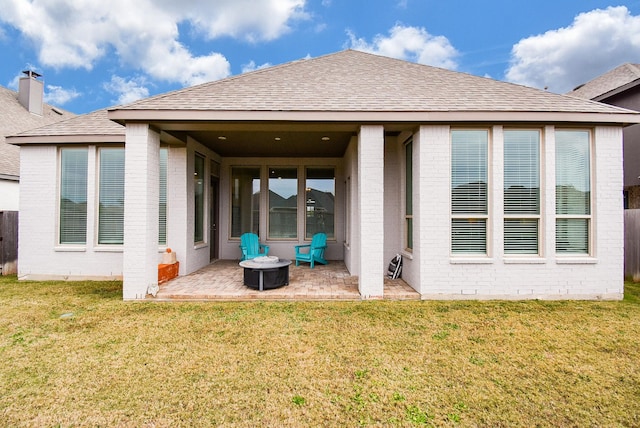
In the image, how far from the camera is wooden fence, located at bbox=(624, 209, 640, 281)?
639cm

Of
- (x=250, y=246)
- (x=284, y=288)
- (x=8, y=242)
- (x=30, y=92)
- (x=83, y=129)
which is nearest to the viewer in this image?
(x=284, y=288)

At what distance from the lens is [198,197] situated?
24.0 feet

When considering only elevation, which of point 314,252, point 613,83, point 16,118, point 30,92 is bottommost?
point 314,252

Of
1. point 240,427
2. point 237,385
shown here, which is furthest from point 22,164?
point 240,427

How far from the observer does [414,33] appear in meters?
16.5

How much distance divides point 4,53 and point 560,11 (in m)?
30.0

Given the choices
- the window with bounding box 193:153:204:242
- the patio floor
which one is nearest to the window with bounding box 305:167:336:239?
the patio floor

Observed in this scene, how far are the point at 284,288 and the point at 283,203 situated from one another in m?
3.93

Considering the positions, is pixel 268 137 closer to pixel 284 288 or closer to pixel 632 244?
pixel 284 288

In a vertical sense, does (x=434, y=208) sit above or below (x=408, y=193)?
below

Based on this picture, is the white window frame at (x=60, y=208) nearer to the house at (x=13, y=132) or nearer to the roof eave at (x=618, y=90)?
the house at (x=13, y=132)

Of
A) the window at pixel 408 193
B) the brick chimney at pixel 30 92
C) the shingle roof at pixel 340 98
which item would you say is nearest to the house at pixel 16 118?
the brick chimney at pixel 30 92

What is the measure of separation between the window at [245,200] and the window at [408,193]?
4.62 meters

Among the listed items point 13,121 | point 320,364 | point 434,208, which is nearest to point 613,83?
point 434,208
